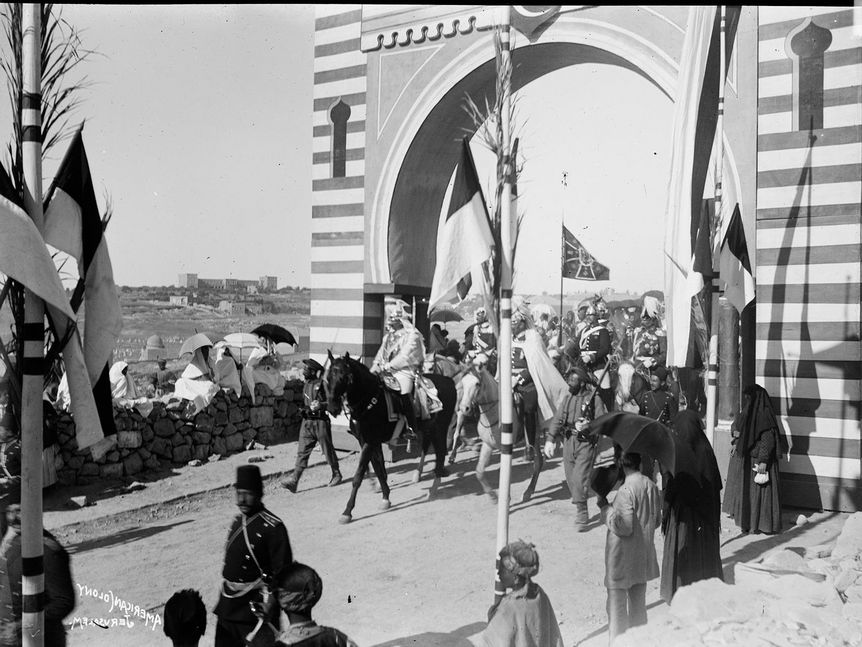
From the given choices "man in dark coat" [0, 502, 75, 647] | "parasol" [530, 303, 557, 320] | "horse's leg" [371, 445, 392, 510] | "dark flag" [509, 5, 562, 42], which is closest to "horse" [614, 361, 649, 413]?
"horse's leg" [371, 445, 392, 510]

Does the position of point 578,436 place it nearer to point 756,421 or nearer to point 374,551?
point 756,421

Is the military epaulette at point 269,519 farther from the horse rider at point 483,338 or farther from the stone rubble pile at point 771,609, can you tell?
the horse rider at point 483,338

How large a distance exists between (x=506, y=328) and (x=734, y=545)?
158 inches

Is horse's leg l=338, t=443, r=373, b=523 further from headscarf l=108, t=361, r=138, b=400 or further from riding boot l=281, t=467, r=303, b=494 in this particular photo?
headscarf l=108, t=361, r=138, b=400

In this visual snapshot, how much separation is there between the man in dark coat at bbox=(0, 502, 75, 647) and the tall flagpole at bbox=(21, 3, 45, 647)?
0.69ft

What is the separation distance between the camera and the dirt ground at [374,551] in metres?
5.47

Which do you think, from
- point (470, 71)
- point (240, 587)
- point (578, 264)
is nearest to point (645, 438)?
point (240, 587)

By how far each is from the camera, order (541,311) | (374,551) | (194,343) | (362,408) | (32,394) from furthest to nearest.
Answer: (541,311)
(194,343)
(362,408)
(374,551)
(32,394)

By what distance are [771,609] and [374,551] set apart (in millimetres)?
3454

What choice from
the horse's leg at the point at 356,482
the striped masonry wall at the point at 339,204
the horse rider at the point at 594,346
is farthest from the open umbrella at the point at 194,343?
the horse rider at the point at 594,346

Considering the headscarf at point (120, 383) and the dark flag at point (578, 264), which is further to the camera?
the dark flag at point (578, 264)

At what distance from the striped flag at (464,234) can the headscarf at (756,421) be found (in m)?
3.76

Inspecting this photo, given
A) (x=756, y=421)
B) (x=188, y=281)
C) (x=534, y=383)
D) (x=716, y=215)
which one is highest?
(x=716, y=215)

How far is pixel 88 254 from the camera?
4363 mm
